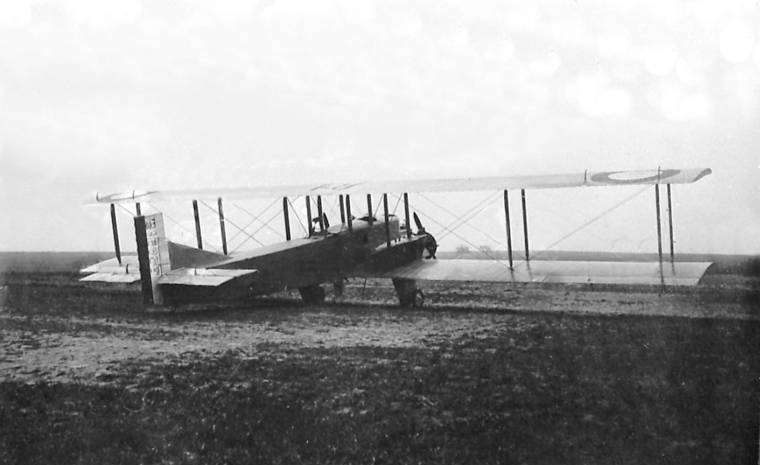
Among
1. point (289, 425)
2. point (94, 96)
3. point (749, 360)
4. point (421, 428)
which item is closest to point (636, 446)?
point (749, 360)

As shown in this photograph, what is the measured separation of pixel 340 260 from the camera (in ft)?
24.2

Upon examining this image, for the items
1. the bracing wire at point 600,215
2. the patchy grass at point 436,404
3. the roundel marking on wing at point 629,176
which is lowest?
the patchy grass at point 436,404

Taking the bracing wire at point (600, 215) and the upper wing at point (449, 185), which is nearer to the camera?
the upper wing at point (449, 185)

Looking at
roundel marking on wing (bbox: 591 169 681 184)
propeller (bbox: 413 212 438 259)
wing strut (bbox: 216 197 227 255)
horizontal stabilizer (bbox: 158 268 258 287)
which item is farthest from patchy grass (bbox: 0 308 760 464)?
propeller (bbox: 413 212 438 259)

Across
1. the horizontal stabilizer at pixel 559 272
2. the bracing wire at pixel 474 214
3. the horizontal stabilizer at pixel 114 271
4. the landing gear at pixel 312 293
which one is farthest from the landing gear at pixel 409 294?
the horizontal stabilizer at pixel 114 271

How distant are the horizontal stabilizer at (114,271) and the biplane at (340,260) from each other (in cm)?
1

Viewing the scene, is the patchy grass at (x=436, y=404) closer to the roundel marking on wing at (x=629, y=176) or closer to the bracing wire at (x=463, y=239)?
the roundel marking on wing at (x=629, y=176)

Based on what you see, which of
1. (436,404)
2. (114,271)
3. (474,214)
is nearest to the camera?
(436,404)

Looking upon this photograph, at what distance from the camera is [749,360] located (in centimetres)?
417

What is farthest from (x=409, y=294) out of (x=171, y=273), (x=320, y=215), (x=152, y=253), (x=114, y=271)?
(x=114, y=271)

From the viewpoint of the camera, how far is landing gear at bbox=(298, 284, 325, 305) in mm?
6793

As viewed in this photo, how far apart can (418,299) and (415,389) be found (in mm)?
2145

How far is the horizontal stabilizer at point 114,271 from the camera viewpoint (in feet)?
21.1

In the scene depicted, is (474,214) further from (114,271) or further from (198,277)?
(114,271)
